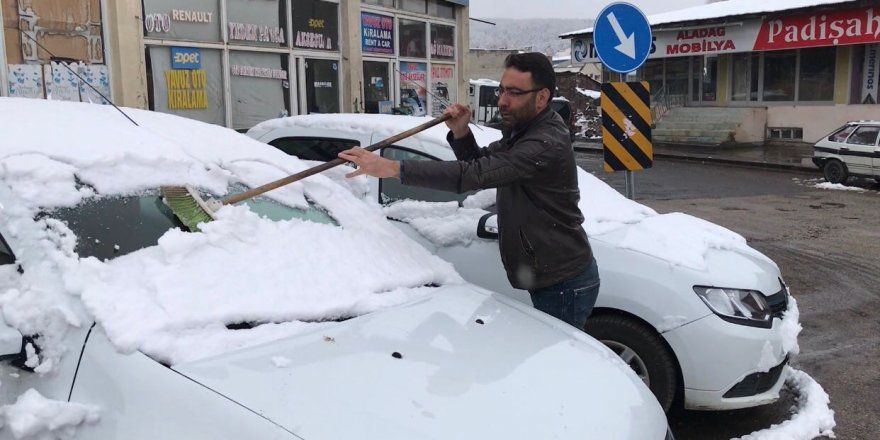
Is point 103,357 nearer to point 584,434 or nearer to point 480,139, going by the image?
point 584,434

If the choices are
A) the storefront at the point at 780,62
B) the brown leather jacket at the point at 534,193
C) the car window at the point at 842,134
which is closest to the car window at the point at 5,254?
the brown leather jacket at the point at 534,193

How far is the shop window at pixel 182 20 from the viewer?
29.3ft

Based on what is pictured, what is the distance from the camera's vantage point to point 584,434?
2012 millimetres

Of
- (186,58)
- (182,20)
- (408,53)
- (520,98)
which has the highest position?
(182,20)

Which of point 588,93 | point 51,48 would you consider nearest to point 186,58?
point 51,48

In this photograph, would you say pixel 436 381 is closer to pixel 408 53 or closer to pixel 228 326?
pixel 228 326

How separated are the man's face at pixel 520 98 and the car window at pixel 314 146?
2070 mm

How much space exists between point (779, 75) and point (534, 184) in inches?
961

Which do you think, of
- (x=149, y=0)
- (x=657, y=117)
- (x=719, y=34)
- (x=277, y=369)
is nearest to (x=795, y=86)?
(x=719, y=34)

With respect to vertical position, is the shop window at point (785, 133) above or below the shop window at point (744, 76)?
below

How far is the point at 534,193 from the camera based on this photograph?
9.87ft

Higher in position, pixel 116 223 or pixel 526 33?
pixel 526 33

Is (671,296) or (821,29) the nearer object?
(671,296)

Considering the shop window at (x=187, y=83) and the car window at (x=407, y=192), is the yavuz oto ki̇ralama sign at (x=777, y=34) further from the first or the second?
the car window at (x=407, y=192)
